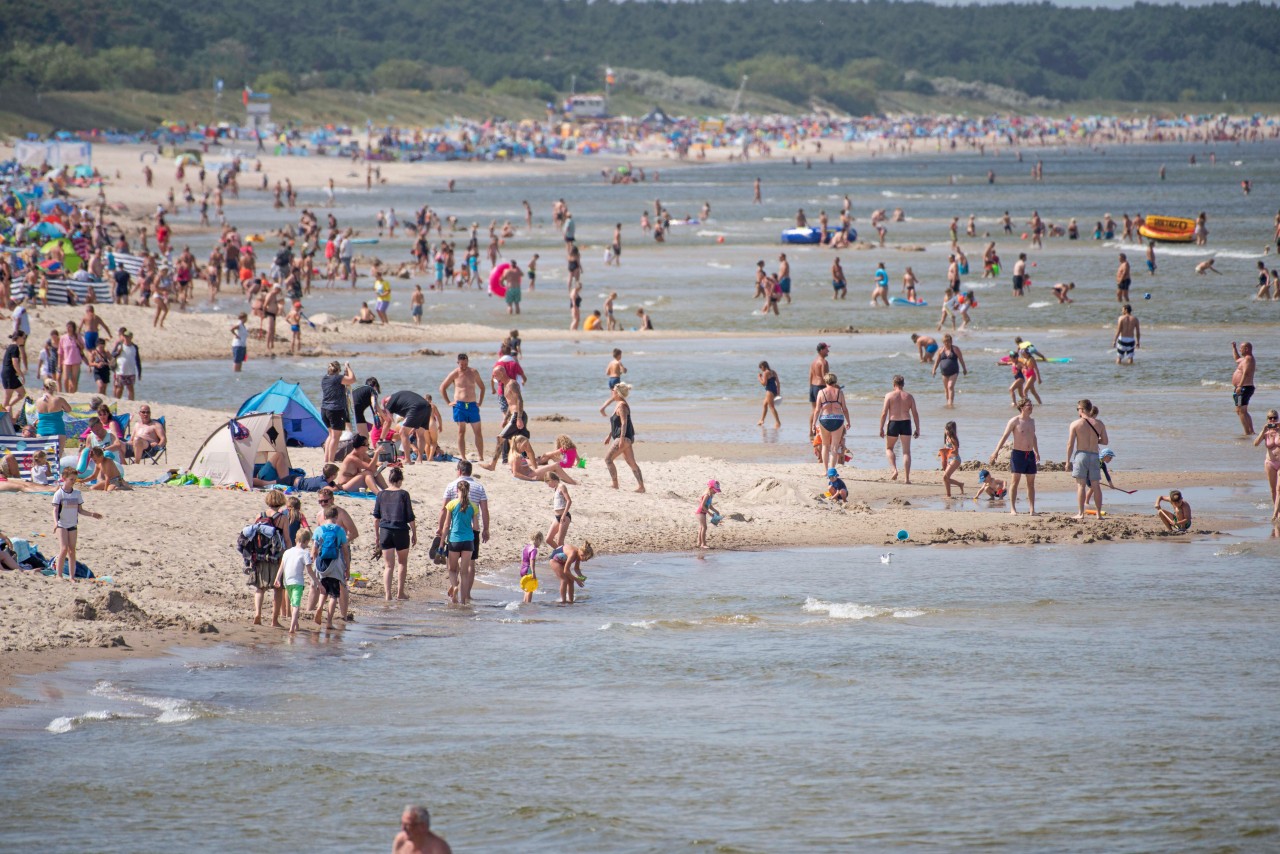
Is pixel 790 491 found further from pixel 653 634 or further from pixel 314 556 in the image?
pixel 314 556

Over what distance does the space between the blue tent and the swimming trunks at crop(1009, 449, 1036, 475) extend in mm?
8778

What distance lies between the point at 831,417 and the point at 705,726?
A: 9.04m

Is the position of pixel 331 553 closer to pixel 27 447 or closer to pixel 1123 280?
pixel 27 447

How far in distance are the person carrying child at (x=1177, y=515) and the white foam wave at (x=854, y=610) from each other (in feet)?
14.2

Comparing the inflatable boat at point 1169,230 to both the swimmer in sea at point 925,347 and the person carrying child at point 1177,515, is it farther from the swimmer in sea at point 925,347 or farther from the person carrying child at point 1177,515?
the person carrying child at point 1177,515

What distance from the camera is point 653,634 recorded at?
544 inches

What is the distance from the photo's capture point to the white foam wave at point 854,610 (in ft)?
→ 47.2

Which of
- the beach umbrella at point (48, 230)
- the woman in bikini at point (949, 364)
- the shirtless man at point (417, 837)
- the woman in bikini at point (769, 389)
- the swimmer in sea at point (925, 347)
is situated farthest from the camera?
the beach umbrella at point (48, 230)

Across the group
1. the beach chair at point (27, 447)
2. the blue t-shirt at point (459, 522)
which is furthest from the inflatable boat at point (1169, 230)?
the blue t-shirt at point (459, 522)

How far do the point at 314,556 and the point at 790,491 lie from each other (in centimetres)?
766

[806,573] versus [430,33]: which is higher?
[430,33]

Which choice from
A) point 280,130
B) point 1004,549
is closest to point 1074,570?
point 1004,549

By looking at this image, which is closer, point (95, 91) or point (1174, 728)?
point (1174, 728)

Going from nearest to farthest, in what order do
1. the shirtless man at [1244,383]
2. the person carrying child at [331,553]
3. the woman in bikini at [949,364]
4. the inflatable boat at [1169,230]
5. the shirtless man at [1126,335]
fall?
1. the person carrying child at [331,553]
2. the shirtless man at [1244,383]
3. the woman in bikini at [949,364]
4. the shirtless man at [1126,335]
5. the inflatable boat at [1169,230]
